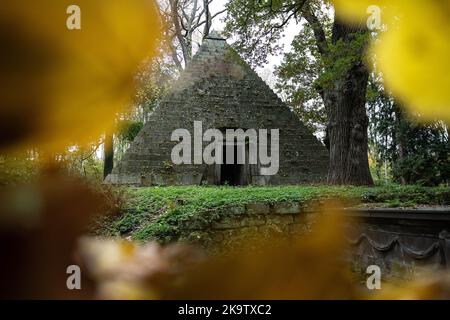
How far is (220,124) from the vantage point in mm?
11734

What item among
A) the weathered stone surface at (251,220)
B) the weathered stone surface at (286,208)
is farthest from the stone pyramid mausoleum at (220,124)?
the weathered stone surface at (251,220)

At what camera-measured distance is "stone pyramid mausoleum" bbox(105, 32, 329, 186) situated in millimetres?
10773

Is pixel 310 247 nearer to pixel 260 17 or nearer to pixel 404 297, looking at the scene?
pixel 404 297

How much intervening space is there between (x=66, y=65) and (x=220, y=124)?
11.5m

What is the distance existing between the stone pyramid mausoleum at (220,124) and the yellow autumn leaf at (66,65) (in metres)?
10.1

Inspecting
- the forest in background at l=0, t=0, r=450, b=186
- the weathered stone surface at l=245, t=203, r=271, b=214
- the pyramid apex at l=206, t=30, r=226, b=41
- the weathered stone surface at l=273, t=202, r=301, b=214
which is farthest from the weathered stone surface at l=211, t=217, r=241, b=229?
the pyramid apex at l=206, t=30, r=226, b=41

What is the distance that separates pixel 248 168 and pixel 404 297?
11876 mm

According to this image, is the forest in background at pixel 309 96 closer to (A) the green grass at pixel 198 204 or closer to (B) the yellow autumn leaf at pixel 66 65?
(B) the yellow autumn leaf at pixel 66 65

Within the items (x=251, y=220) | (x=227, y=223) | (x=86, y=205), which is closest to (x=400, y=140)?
(x=251, y=220)

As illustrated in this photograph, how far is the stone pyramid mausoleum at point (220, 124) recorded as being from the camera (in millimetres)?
10773

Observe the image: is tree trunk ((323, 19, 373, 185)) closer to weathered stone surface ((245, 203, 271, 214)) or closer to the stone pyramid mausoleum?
the stone pyramid mausoleum
